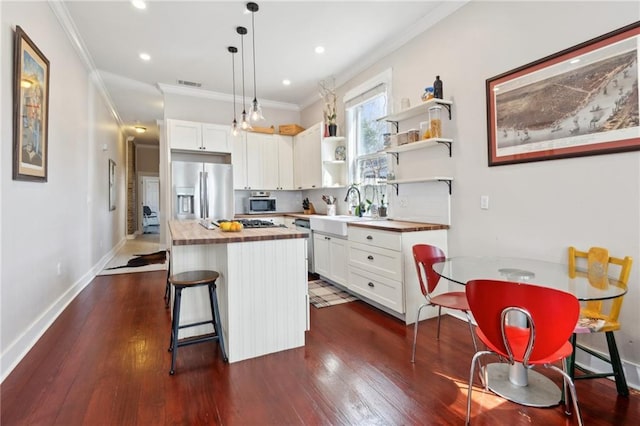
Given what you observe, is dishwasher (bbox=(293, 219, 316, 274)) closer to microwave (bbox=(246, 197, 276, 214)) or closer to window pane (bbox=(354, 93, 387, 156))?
microwave (bbox=(246, 197, 276, 214))

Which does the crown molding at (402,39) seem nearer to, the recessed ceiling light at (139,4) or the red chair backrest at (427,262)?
the red chair backrest at (427,262)

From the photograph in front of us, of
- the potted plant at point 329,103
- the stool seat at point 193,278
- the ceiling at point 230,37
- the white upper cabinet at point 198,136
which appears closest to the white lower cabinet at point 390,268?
the stool seat at point 193,278

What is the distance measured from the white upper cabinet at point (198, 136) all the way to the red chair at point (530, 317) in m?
4.65

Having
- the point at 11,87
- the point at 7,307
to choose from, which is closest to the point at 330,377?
the point at 7,307

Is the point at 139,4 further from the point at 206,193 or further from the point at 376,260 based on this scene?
the point at 376,260

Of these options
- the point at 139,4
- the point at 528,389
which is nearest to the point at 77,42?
the point at 139,4

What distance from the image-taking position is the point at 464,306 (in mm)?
2092

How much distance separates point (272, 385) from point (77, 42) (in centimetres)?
429

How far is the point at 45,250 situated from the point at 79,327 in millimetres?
767

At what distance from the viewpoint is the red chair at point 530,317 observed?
51.9 inches

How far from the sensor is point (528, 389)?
1.83 meters

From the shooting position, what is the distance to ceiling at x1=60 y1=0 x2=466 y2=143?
9.91 ft

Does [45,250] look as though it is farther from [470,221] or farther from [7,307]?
[470,221]

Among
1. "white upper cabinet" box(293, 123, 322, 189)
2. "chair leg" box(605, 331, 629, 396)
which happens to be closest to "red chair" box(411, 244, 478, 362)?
"chair leg" box(605, 331, 629, 396)
